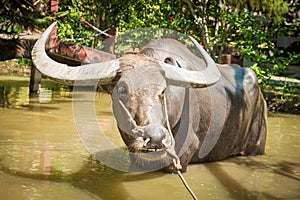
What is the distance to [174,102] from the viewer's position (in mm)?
4477

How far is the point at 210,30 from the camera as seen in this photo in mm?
12297

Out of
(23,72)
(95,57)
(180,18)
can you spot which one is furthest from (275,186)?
(23,72)

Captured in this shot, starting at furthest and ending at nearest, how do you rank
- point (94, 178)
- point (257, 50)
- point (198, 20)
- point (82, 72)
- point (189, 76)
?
1. point (198, 20)
2. point (257, 50)
3. point (94, 178)
4. point (189, 76)
5. point (82, 72)

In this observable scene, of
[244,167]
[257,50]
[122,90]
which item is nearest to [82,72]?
[122,90]

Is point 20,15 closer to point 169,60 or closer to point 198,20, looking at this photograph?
point 198,20

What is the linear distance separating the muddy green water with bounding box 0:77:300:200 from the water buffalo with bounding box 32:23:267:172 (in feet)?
0.70

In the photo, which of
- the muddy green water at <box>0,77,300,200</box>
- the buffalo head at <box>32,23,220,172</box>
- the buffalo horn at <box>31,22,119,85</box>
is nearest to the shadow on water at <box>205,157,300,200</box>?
the muddy green water at <box>0,77,300,200</box>

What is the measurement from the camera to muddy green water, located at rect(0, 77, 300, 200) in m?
4.02

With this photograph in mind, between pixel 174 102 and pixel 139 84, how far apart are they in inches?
29.0

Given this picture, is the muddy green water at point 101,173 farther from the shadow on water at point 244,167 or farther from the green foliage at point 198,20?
the green foliage at point 198,20

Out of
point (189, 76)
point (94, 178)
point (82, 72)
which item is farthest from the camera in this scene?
point (94, 178)

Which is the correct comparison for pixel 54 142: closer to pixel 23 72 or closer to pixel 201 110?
pixel 201 110

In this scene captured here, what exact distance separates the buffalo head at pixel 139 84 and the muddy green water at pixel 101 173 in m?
0.39

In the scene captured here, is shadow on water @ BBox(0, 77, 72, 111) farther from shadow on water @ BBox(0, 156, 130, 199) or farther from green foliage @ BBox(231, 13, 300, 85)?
shadow on water @ BBox(0, 156, 130, 199)
